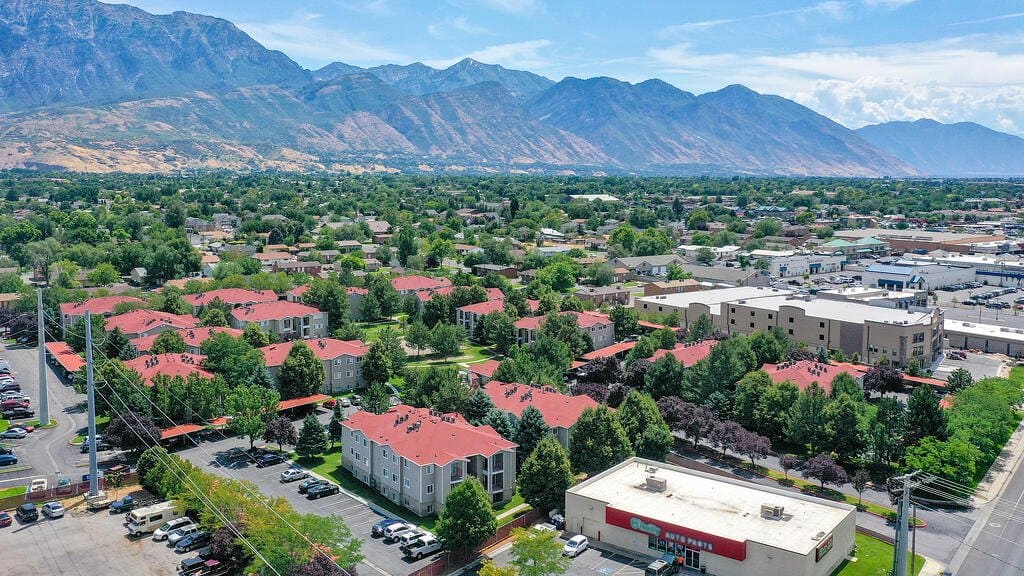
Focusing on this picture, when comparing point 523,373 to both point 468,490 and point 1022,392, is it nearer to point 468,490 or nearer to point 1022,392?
point 468,490

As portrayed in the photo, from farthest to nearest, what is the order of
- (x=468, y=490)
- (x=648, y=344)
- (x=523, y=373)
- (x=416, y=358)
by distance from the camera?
(x=416, y=358)
(x=648, y=344)
(x=523, y=373)
(x=468, y=490)

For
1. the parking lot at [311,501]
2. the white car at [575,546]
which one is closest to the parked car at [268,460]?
the parking lot at [311,501]

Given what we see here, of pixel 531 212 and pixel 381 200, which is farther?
pixel 381 200

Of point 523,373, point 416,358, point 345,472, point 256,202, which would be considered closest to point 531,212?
point 256,202

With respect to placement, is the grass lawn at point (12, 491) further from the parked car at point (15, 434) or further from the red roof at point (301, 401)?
the red roof at point (301, 401)

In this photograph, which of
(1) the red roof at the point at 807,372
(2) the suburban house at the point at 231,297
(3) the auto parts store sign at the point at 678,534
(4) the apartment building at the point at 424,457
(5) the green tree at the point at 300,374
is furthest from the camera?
(2) the suburban house at the point at 231,297

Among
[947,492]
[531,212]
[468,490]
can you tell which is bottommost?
[947,492]
